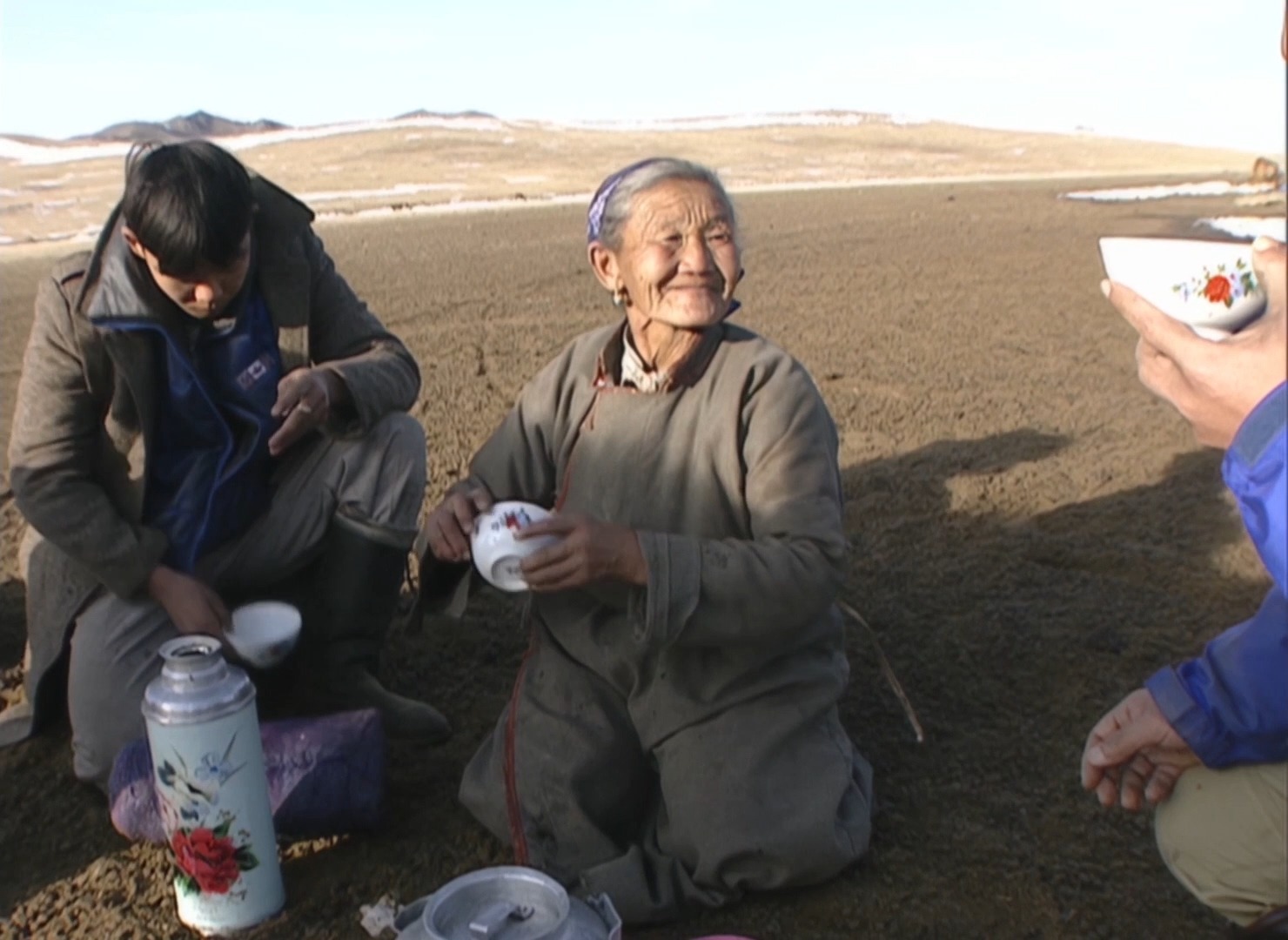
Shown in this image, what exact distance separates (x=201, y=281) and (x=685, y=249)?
3.22ft

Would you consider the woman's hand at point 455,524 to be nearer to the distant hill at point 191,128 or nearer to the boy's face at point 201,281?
the boy's face at point 201,281

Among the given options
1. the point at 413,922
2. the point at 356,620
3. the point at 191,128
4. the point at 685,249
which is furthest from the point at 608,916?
the point at 191,128

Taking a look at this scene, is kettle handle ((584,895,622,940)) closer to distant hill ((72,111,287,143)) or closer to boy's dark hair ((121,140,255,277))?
boy's dark hair ((121,140,255,277))

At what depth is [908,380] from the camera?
620 centimetres

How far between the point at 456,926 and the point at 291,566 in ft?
4.93

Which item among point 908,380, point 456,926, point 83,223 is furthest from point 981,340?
point 83,223

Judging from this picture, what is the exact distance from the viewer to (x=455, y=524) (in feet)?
8.45

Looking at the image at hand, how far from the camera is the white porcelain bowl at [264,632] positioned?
2602mm

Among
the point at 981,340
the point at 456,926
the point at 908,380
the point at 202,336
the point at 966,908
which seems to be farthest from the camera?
the point at 981,340

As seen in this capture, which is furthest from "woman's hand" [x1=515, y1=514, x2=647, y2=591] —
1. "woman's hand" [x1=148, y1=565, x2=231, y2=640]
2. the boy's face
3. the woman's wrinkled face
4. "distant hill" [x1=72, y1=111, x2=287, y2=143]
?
"distant hill" [x1=72, y1=111, x2=287, y2=143]

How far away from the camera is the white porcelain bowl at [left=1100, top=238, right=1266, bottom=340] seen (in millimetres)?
1787

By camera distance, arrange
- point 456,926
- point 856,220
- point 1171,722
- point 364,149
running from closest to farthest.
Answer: point 456,926, point 1171,722, point 856,220, point 364,149

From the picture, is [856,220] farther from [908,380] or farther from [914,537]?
[914,537]

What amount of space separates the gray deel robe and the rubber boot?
335 mm
